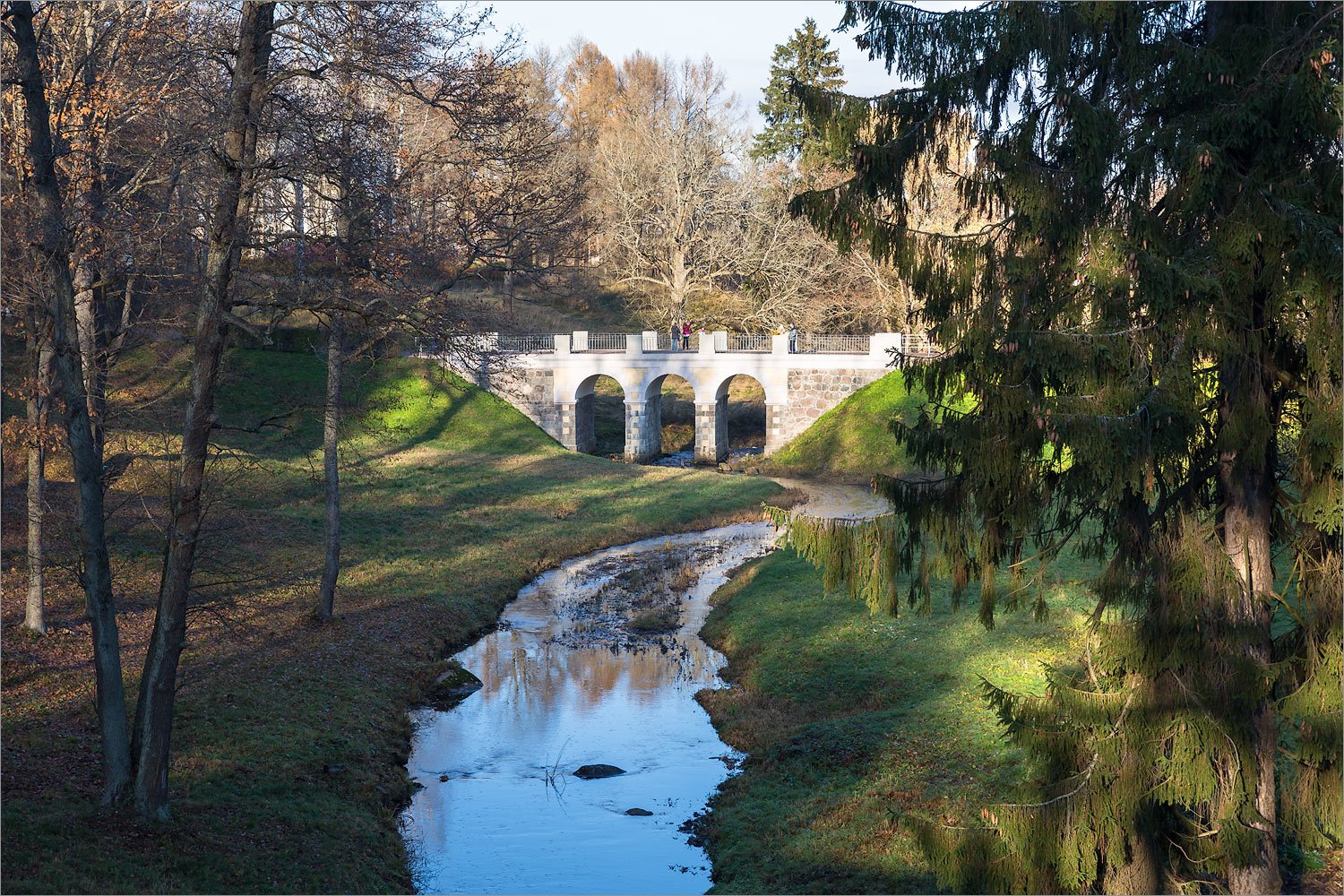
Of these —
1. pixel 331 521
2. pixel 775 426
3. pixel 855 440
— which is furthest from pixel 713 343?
pixel 331 521

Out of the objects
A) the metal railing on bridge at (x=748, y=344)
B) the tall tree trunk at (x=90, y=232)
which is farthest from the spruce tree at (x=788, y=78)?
the tall tree trunk at (x=90, y=232)

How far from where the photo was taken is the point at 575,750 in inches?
637

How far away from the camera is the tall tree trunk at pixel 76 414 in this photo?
32.6ft

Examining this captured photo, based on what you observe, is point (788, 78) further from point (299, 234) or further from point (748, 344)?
point (299, 234)

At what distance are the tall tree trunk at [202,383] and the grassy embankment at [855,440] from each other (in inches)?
1337

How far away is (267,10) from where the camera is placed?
410 inches

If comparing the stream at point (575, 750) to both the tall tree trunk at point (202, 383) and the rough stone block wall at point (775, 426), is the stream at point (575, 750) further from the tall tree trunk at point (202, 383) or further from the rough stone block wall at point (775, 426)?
the rough stone block wall at point (775, 426)

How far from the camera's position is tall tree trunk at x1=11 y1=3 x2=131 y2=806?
391 inches

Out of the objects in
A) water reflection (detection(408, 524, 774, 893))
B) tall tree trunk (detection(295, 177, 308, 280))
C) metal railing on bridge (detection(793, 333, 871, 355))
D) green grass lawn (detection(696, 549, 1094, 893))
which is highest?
tall tree trunk (detection(295, 177, 308, 280))

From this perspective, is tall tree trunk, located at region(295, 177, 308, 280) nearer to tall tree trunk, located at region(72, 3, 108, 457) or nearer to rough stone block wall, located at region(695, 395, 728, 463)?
tall tree trunk, located at region(72, 3, 108, 457)

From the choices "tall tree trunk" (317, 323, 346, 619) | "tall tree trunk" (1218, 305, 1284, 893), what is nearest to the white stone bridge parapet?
"tall tree trunk" (317, 323, 346, 619)

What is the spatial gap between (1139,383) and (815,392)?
39266mm

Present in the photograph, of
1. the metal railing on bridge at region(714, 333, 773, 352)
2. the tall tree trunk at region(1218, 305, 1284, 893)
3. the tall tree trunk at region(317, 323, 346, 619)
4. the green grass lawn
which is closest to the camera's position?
the tall tree trunk at region(1218, 305, 1284, 893)

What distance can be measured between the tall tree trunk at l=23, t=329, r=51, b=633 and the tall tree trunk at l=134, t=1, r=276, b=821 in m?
4.44
